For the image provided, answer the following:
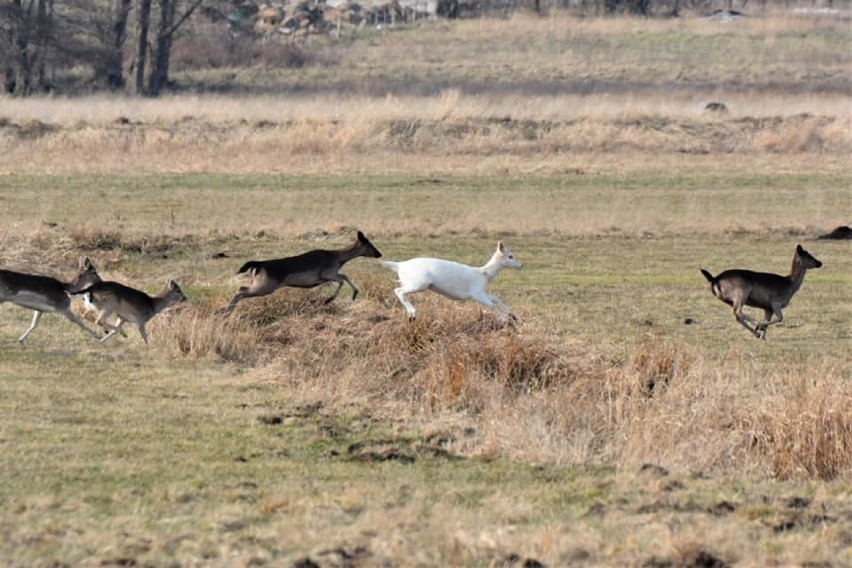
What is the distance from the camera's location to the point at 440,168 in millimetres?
42875

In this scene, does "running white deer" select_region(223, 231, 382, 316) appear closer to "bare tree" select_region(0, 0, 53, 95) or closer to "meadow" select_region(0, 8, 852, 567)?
"meadow" select_region(0, 8, 852, 567)

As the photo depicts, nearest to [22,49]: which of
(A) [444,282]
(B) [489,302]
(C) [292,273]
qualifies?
(C) [292,273]

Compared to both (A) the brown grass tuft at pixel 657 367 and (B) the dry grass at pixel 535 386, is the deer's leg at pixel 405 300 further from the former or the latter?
(A) the brown grass tuft at pixel 657 367

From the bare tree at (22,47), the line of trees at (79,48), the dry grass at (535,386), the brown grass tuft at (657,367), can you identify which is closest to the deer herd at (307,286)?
the dry grass at (535,386)

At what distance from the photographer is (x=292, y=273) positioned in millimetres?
18562

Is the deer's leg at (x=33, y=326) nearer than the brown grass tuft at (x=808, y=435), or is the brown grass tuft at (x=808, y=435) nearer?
the brown grass tuft at (x=808, y=435)

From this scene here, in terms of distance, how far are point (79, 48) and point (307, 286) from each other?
50.1 m

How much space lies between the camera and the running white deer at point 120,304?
1697cm

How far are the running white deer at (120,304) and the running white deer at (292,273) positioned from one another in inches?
41.5

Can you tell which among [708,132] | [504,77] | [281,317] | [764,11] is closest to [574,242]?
[281,317]

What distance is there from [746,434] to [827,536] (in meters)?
3.12

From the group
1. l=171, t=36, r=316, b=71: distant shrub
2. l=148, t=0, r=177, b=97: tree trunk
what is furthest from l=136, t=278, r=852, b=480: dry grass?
l=171, t=36, r=316, b=71: distant shrub

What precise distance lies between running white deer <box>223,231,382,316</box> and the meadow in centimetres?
23

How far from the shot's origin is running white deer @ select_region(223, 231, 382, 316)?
719 inches
